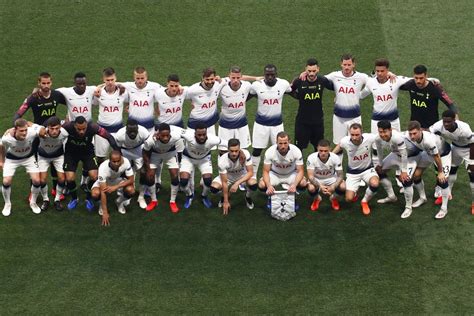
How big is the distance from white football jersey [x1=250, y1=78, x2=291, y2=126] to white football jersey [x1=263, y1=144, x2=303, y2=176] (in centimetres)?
88

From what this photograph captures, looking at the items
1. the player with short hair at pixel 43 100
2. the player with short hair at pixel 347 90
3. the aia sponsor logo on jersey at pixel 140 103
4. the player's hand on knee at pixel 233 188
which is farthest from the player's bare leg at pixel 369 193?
the player with short hair at pixel 43 100

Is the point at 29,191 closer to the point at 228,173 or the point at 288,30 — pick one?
the point at 228,173

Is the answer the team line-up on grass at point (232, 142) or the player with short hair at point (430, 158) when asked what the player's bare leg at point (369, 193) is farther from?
the player with short hair at point (430, 158)

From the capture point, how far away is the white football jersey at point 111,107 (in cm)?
1894

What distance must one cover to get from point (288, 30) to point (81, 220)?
7531 millimetres

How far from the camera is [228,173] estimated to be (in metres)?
18.8

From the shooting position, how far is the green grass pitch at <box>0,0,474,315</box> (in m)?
16.5

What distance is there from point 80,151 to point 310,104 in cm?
423

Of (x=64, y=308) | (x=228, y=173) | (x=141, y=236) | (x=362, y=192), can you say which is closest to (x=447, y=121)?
(x=362, y=192)

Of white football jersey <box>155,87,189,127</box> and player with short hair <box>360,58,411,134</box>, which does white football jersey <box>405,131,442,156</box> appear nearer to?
player with short hair <box>360,58,411,134</box>

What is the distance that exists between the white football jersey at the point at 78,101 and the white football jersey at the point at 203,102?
5.86 feet

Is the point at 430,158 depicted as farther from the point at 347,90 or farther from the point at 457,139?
the point at 347,90

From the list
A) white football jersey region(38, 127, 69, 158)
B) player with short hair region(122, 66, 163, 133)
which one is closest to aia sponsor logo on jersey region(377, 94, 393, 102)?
player with short hair region(122, 66, 163, 133)

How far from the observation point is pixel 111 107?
18984 millimetres
